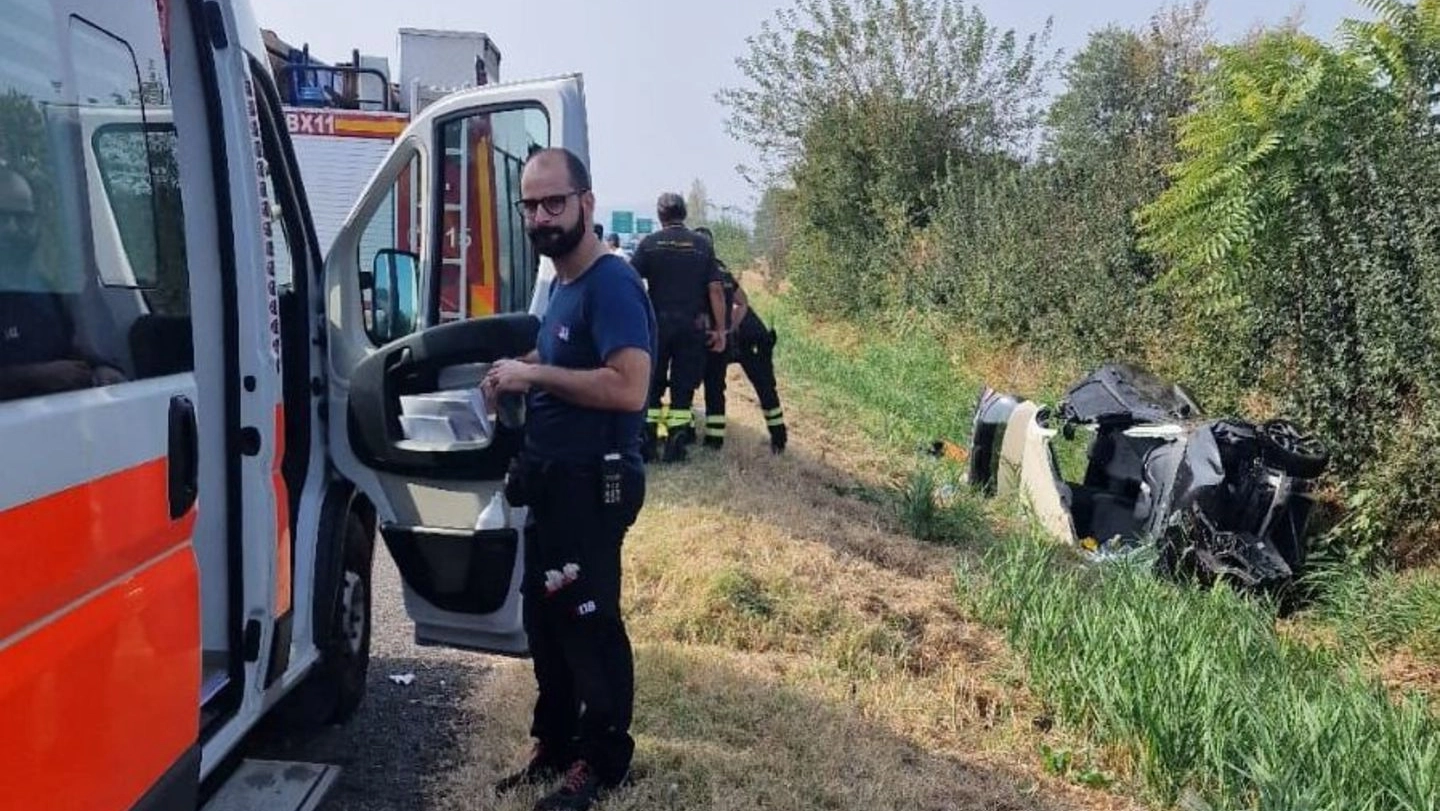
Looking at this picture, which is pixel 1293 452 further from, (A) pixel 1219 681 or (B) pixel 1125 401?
(A) pixel 1219 681

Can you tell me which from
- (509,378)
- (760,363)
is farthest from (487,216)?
(760,363)

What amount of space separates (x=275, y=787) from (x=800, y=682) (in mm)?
2008

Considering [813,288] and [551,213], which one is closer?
[551,213]

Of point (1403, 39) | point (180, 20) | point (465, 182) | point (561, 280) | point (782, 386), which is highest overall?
point (1403, 39)

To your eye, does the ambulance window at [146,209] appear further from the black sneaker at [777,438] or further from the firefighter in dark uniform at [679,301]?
the black sneaker at [777,438]

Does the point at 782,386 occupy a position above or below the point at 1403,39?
below

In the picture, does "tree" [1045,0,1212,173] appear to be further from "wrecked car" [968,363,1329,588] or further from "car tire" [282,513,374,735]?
"car tire" [282,513,374,735]

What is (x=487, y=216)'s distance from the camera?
466 centimetres

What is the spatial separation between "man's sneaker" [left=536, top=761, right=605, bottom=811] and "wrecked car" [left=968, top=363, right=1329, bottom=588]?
389 cm

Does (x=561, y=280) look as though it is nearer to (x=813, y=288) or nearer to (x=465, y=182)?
(x=465, y=182)

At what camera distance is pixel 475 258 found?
15.3 feet

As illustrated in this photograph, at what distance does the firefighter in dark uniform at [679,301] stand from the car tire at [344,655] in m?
4.08

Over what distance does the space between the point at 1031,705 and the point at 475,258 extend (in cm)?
276

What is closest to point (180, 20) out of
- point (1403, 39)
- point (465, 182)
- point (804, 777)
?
point (465, 182)
